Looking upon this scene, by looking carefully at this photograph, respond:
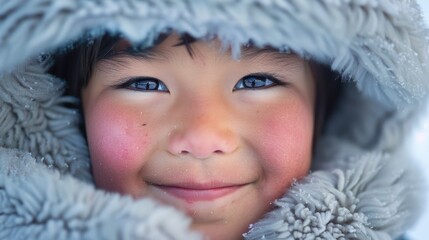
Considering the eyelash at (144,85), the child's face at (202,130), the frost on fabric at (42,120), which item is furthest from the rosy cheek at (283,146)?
the frost on fabric at (42,120)

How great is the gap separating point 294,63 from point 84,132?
31 cm

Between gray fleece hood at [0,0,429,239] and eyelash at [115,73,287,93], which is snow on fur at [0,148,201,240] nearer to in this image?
gray fleece hood at [0,0,429,239]

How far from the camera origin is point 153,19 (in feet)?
2.72

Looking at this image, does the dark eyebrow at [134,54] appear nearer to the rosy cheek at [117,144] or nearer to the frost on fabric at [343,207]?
the rosy cheek at [117,144]

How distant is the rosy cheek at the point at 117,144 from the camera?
3.34 ft

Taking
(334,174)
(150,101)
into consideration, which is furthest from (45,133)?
(334,174)

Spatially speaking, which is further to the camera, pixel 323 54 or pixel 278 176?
pixel 278 176

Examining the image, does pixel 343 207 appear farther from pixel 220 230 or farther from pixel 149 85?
pixel 149 85

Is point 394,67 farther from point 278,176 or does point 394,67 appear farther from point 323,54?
point 278,176

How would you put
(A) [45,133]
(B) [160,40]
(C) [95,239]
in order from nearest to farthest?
(C) [95,239]
(B) [160,40]
(A) [45,133]

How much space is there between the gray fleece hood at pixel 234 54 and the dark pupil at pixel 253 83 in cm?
9

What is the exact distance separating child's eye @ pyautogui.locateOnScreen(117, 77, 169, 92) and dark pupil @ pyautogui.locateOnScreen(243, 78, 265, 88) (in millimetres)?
106

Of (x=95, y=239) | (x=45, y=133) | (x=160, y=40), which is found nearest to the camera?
(x=95, y=239)

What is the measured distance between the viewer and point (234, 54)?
913 mm
